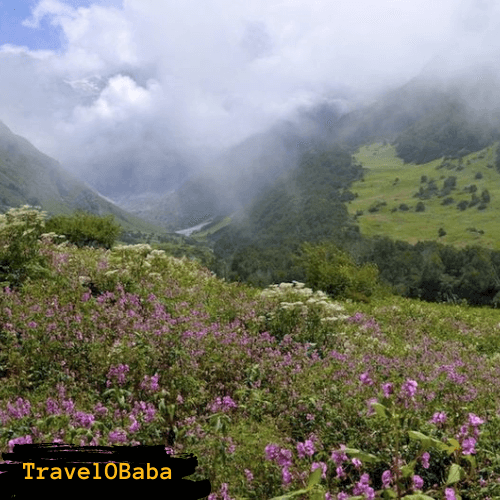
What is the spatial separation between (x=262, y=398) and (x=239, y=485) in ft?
6.33

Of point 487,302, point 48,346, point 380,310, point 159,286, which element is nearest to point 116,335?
point 48,346

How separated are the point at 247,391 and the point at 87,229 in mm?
22413

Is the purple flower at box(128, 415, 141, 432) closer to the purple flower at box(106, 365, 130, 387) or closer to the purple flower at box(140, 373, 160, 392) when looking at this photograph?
the purple flower at box(140, 373, 160, 392)

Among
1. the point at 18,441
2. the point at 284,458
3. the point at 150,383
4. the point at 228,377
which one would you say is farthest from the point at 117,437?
the point at 228,377

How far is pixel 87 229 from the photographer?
2775cm

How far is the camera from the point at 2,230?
39.7ft

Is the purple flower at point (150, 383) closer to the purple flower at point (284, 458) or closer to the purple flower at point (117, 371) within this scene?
the purple flower at point (117, 371)

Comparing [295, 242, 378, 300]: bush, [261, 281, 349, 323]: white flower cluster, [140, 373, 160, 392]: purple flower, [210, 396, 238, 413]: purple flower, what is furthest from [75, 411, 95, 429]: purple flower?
[295, 242, 378, 300]: bush

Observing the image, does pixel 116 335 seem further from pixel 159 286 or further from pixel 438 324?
pixel 438 324

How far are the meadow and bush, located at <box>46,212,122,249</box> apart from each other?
1467 cm

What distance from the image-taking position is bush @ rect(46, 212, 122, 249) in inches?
1065

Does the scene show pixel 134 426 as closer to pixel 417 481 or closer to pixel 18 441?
pixel 18 441

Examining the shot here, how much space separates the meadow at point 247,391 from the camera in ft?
16.6

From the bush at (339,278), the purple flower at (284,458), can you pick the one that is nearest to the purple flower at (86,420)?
the purple flower at (284,458)
